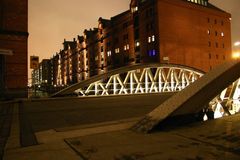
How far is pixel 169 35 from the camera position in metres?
47.8

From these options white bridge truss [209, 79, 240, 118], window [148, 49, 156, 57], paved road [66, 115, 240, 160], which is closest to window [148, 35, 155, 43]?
window [148, 49, 156, 57]

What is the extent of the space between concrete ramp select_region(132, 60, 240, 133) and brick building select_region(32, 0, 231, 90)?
125ft

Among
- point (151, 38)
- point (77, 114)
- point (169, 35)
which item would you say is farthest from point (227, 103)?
point (151, 38)

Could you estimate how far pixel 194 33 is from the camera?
5253 cm

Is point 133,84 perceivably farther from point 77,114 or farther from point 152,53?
point 152,53

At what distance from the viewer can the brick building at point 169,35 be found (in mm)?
47375

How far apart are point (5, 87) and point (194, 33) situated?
44.8m

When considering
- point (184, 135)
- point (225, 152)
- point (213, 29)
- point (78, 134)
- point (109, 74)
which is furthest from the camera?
point (213, 29)

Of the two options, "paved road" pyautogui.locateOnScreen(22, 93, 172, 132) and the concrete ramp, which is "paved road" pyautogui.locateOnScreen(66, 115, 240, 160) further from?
"paved road" pyautogui.locateOnScreen(22, 93, 172, 132)

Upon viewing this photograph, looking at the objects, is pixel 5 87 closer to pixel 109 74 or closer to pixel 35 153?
pixel 109 74

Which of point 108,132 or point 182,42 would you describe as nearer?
point 108,132

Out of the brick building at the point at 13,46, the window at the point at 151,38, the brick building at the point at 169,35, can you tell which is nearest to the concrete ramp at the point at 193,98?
the brick building at the point at 13,46

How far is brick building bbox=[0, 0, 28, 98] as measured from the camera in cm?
1672

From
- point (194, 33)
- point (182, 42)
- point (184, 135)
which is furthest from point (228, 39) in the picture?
point (184, 135)
